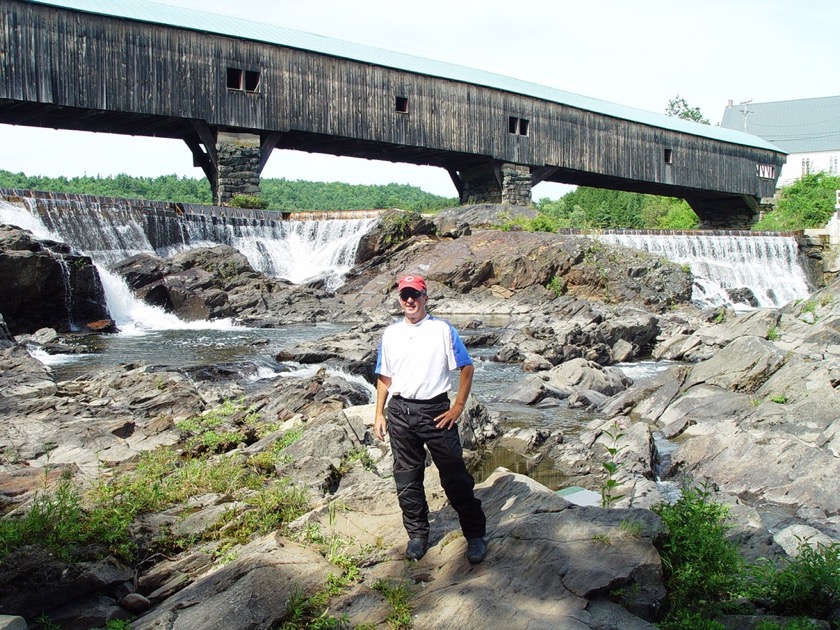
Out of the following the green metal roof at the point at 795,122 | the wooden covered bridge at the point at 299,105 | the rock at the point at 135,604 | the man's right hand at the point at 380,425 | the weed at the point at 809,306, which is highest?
the green metal roof at the point at 795,122

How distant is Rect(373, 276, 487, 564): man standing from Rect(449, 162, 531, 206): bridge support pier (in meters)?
28.1

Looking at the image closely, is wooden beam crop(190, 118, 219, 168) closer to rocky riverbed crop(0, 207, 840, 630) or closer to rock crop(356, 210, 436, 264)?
rock crop(356, 210, 436, 264)

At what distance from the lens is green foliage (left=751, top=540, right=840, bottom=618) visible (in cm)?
396

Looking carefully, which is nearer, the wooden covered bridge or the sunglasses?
the sunglasses

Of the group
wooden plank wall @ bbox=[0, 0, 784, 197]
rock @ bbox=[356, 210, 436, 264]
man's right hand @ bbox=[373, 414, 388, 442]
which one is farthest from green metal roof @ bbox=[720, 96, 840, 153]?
man's right hand @ bbox=[373, 414, 388, 442]

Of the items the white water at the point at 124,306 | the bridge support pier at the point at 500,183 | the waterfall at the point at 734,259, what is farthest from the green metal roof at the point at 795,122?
the white water at the point at 124,306

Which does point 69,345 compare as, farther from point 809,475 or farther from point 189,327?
point 809,475

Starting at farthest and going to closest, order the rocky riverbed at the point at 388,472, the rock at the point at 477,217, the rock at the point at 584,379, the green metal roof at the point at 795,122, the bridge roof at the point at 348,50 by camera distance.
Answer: the green metal roof at the point at 795,122 < the rock at the point at 477,217 < the bridge roof at the point at 348,50 < the rock at the point at 584,379 < the rocky riverbed at the point at 388,472

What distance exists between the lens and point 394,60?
2950 centimetres

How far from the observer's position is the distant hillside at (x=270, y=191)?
5644 centimetres

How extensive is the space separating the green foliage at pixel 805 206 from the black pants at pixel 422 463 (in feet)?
122

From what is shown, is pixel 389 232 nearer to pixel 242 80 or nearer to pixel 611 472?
pixel 242 80

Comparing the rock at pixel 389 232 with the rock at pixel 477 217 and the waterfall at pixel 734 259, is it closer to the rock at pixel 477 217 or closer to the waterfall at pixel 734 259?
the rock at pixel 477 217

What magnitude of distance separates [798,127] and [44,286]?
60.4 m
